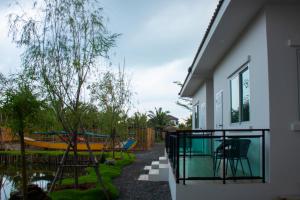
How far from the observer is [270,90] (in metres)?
6.12

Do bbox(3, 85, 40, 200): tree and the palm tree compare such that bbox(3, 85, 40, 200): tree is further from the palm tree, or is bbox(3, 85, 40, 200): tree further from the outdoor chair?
the palm tree

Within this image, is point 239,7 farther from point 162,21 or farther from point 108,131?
point 108,131

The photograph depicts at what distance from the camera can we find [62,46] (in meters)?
8.04

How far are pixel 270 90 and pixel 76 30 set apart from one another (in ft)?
14.3

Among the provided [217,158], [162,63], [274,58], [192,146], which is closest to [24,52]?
[192,146]

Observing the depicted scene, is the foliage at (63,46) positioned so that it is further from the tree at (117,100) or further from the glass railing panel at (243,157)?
the tree at (117,100)

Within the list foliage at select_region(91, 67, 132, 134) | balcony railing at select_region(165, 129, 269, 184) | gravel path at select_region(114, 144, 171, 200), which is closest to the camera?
balcony railing at select_region(165, 129, 269, 184)

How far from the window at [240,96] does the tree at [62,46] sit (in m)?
3.03

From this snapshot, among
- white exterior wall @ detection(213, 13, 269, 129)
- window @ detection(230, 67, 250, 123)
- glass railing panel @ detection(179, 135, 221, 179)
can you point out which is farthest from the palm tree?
glass railing panel @ detection(179, 135, 221, 179)

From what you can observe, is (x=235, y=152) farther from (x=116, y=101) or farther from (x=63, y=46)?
(x=116, y=101)

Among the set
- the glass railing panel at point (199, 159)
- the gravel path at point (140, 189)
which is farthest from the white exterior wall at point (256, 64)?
the gravel path at point (140, 189)

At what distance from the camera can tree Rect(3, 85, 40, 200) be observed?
641 centimetres

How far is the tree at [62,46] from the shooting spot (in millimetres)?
7918

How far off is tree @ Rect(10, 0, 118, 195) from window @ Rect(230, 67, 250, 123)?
3.03 m
